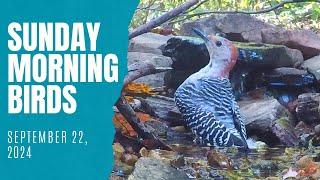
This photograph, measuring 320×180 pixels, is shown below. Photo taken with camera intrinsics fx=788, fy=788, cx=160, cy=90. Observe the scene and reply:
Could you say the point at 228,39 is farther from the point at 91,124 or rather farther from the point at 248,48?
the point at 91,124

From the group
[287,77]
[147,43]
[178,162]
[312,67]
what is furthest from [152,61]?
[312,67]

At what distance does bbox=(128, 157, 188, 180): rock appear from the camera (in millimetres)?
3152

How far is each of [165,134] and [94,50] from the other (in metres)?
0.45

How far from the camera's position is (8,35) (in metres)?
3.19

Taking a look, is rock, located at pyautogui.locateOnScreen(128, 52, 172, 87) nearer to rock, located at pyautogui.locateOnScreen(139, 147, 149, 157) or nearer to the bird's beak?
the bird's beak

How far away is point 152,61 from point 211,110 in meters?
0.31

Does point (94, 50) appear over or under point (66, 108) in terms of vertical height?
over

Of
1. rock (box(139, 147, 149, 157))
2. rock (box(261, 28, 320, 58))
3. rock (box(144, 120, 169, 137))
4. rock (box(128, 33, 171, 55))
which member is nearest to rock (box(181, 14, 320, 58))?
rock (box(261, 28, 320, 58))

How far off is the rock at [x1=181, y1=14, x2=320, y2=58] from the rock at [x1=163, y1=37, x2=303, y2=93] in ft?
0.11

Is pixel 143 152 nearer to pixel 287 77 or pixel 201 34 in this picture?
pixel 201 34

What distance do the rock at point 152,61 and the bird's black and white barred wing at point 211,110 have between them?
0.09 metres

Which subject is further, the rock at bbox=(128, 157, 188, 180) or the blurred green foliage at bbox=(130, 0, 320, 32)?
the blurred green foliage at bbox=(130, 0, 320, 32)

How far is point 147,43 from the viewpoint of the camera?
320 centimetres

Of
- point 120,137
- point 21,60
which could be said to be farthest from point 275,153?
point 21,60
